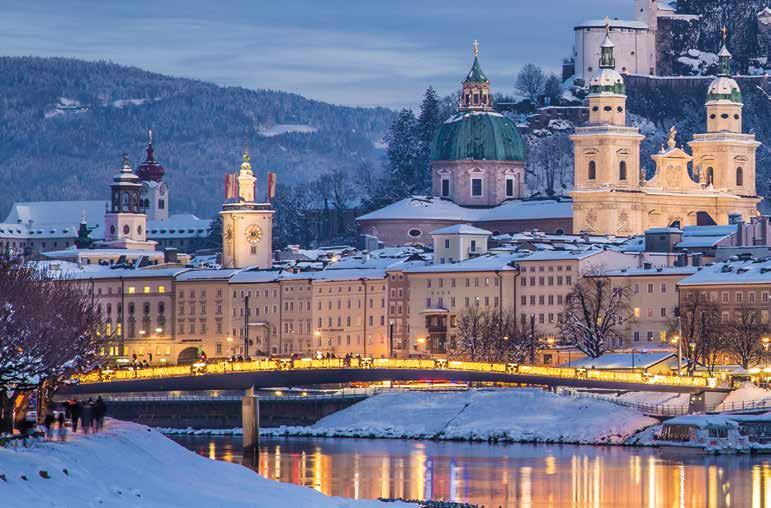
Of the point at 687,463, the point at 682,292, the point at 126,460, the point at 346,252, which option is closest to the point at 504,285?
the point at 682,292

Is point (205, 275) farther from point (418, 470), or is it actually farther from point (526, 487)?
point (526, 487)

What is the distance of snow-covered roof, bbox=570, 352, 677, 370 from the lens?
142 metres

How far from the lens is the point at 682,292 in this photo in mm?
154375

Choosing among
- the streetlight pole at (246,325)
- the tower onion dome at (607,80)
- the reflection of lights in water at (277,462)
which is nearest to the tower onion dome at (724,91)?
the tower onion dome at (607,80)

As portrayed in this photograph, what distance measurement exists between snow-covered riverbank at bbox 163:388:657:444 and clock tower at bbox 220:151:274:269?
61.4m

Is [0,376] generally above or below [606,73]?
below

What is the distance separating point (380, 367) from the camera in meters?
119

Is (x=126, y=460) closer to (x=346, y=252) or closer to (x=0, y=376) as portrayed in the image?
A: (x=0, y=376)

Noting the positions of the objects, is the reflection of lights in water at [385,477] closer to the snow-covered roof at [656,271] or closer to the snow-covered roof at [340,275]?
the snow-covered roof at [656,271]

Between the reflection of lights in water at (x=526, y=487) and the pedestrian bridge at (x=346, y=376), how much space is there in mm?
14380

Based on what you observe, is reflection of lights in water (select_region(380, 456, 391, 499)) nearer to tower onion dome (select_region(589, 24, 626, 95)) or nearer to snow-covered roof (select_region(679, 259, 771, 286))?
snow-covered roof (select_region(679, 259, 771, 286))

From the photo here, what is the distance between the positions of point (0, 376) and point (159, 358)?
4013 inches

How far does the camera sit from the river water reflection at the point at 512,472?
91.6 meters

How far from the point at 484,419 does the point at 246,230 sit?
69.3 metres
